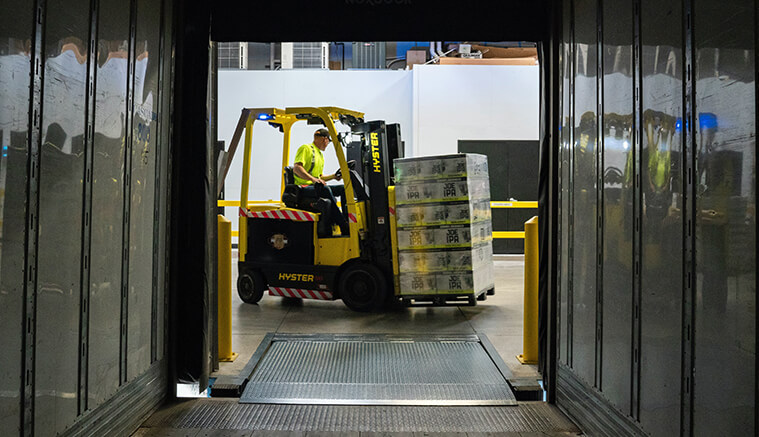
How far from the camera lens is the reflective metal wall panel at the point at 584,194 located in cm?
389

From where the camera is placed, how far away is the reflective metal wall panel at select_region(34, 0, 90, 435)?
9.05 feet

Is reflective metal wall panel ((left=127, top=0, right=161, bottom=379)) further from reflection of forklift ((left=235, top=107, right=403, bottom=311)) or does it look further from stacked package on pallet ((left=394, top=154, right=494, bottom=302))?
stacked package on pallet ((left=394, top=154, right=494, bottom=302))

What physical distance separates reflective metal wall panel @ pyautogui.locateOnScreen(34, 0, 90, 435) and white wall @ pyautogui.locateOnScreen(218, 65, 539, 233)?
1185cm

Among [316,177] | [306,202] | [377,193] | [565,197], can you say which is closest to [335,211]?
[306,202]

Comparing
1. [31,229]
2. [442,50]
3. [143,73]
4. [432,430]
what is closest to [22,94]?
[31,229]

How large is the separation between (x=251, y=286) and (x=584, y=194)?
5.67m

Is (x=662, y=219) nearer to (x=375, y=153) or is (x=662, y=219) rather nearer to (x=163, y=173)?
(x=163, y=173)

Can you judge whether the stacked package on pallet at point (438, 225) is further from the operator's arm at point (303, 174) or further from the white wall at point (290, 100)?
the white wall at point (290, 100)

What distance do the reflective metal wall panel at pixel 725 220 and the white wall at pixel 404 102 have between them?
39.8 feet

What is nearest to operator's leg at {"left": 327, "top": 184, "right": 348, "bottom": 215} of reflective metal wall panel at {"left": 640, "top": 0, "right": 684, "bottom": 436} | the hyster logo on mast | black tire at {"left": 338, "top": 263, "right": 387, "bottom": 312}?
the hyster logo on mast

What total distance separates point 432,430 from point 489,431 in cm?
37

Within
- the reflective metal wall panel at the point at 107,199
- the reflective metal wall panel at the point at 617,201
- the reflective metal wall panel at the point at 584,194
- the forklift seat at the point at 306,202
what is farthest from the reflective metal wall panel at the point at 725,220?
the forklift seat at the point at 306,202

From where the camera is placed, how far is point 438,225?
25.5ft

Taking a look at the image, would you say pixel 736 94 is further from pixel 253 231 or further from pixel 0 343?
pixel 253 231
